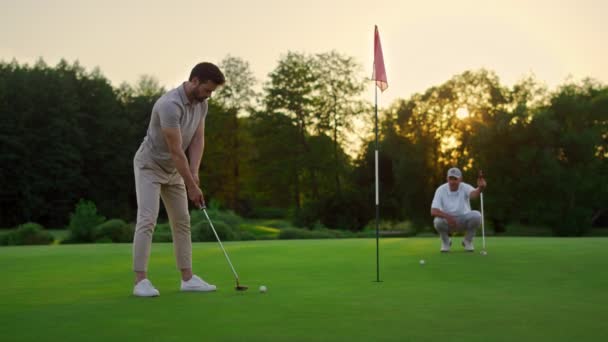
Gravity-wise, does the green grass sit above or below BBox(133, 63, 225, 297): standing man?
below

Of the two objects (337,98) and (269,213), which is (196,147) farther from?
(269,213)

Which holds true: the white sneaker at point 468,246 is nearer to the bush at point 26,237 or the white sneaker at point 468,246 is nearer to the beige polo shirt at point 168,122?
the beige polo shirt at point 168,122

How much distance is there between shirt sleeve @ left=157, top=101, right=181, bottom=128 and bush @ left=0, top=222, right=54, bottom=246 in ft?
59.8

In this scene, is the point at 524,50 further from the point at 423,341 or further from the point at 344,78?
the point at 423,341

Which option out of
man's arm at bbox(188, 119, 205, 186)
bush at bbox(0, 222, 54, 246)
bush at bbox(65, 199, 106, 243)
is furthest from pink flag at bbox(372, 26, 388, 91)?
bush at bbox(65, 199, 106, 243)

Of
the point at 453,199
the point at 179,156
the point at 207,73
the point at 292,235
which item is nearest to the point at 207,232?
the point at 292,235

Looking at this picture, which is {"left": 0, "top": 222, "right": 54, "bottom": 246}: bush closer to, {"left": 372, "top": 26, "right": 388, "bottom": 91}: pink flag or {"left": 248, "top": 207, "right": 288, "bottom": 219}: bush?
{"left": 372, "top": 26, "right": 388, "bottom": 91}: pink flag

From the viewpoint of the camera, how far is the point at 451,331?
4.44m

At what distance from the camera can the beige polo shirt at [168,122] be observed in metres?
6.32

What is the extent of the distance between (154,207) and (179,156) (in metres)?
0.55

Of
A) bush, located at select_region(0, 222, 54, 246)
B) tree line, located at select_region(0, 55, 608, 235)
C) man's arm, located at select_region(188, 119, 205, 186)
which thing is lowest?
bush, located at select_region(0, 222, 54, 246)

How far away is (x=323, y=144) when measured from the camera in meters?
48.6

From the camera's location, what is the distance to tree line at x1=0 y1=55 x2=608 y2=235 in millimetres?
40125

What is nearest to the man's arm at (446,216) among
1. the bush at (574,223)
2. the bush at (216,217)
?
the bush at (216,217)
